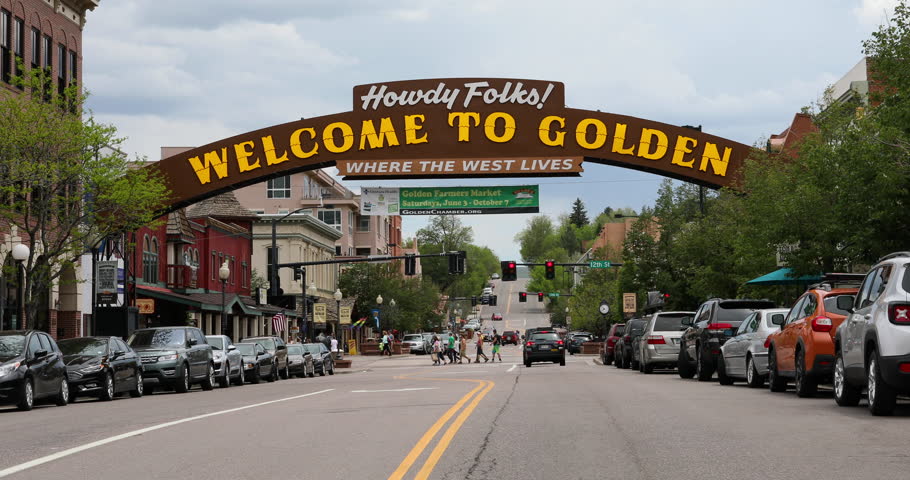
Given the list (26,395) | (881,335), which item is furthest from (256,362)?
(881,335)

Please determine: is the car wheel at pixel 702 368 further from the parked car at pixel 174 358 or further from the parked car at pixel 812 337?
the parked car at pixel 174 358

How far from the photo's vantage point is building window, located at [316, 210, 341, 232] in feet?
360

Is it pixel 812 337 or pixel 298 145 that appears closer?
pixel 812 337

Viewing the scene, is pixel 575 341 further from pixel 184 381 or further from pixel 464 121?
pixel 184 381

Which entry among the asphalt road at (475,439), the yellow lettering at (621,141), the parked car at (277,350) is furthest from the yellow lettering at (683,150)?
the asphalt road at (475,439)

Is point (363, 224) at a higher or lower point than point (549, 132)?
higher

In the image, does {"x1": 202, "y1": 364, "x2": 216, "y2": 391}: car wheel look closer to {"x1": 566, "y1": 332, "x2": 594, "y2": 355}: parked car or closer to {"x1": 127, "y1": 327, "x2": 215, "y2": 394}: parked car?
{"x1": 127, "y1": 327, "x2": 215, "y2": 394}: parked car

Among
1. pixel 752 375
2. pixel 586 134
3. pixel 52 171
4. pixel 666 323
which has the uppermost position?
pixel 586 134

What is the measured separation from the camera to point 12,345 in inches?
856

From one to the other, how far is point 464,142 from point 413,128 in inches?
68.9

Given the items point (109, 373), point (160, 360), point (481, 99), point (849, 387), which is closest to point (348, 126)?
point (481, 99)

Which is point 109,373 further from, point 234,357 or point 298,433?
point 298,433

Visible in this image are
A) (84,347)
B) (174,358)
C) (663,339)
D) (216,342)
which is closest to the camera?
(84,347)

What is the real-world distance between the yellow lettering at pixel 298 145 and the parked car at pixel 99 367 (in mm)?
13809
